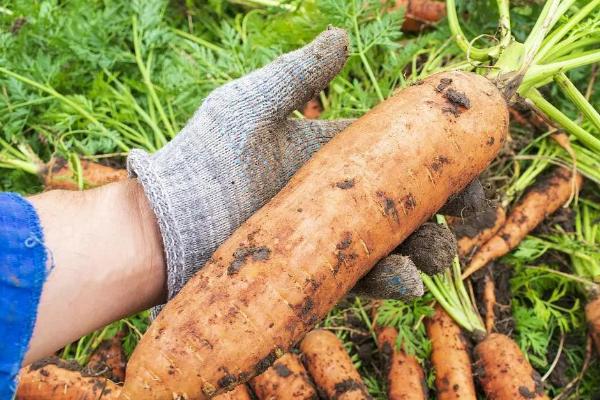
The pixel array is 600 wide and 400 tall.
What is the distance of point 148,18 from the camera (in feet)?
9.38

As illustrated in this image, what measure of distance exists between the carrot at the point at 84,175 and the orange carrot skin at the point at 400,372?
147 centimetres

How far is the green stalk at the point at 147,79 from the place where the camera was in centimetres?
273

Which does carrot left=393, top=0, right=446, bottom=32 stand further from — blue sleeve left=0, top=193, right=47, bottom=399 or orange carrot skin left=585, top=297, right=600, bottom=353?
blue sleeve left=0, top=193, right=47, bottom=399

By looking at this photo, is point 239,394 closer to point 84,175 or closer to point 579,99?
point 84,175

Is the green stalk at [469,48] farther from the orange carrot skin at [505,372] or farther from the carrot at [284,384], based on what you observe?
the carrot at [284,384]

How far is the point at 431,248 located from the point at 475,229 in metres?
1.04

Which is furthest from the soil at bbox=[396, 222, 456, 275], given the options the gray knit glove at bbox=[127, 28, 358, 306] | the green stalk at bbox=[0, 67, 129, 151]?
the green stalk at bbox=[0, 67, 129, 151]

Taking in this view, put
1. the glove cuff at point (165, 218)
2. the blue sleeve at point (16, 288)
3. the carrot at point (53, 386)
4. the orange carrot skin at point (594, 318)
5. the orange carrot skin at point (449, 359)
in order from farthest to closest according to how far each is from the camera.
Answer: the orange carrot skin at point (594, 318)
the orange carrot skin at point (449, 359)
the carrot at point (53, 386)
the glove cuff at point (165, 218)
the blue sleeve at point (16, 288)

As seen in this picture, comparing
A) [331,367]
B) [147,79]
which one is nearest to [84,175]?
[147,79]

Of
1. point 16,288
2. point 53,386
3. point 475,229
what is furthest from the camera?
point 475,229

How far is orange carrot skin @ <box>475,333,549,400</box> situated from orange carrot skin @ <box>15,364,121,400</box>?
1.57 m

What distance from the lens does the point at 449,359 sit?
249 centimetres

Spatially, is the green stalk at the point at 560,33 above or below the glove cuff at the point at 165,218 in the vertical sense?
above

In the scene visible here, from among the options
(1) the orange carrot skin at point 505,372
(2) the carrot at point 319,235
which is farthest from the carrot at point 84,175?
(1) the orange carrot skin at point 505,372
